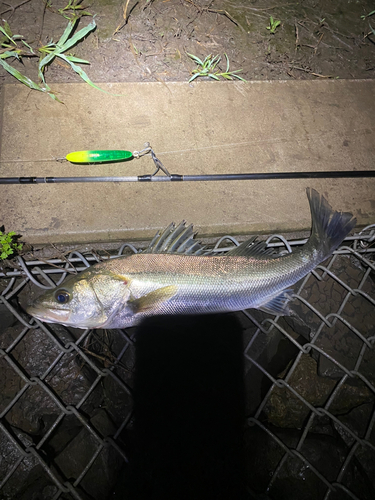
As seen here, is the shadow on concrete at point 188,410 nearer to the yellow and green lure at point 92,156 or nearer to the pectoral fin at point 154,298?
the pectoral fin at point 154,298

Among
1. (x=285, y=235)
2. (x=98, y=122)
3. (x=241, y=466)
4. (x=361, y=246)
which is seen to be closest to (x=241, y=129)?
(x=285, y=235)

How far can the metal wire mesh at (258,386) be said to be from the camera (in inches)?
111

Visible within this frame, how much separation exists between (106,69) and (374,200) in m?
3.58

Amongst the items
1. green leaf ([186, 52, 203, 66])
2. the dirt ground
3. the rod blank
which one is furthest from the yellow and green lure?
green leaf ([186, 52, 203, 66])

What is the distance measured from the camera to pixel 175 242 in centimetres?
258

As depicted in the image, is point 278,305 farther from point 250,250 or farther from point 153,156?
point 153,156

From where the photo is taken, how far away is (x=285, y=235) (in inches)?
128

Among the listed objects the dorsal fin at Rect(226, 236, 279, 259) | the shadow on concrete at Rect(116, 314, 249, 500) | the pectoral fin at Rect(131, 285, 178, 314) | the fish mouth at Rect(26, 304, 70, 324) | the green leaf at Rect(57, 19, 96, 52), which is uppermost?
the green leaf at Rect(57, 19, 96, 52)

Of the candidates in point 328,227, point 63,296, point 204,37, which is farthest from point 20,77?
point 328,227

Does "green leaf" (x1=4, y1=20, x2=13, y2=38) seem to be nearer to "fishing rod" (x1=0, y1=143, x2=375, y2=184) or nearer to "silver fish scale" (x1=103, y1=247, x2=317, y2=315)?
"fishing rod" (x1=0, y1=143, x2=375, y2=184)

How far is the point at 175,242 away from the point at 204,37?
121 inches

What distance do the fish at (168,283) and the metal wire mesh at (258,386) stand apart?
0.38 meters

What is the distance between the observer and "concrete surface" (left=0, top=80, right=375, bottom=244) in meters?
3.03

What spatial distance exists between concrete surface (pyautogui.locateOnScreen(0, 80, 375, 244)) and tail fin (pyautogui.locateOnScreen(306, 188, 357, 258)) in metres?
0.38
